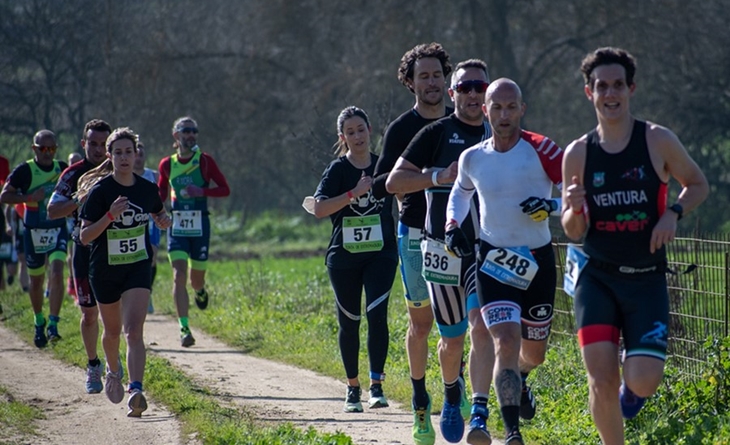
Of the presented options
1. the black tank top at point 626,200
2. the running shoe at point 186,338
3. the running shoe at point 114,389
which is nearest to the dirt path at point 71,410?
the running shoe at point 114,389

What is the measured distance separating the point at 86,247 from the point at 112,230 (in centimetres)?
102

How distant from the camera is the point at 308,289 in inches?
653

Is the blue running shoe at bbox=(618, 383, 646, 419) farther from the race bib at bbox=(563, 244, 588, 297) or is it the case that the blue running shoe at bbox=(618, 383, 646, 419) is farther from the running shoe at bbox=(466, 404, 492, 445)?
the running shoe at bbox=(466, 404, 492, 445)

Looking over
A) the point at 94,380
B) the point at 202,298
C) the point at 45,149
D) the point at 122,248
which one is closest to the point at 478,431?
the point at 122,248

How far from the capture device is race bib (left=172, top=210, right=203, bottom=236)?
13.0 meters

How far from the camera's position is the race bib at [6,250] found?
66.6 feet

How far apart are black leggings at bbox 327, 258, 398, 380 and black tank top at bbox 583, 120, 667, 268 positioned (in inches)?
122

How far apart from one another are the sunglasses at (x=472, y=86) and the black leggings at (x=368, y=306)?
1973mm

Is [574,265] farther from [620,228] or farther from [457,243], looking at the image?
[457,243]

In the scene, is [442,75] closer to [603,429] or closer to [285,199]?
[603,429]

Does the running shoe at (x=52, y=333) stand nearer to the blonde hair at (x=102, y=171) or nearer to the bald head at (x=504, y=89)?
the blonde hair at (x=102, y=171)

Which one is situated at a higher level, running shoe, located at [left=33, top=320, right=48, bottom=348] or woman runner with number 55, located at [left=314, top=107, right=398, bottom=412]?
woman runner with number 55, located at [left=314, top=107, right=398, bottom=412]

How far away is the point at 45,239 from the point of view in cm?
1341

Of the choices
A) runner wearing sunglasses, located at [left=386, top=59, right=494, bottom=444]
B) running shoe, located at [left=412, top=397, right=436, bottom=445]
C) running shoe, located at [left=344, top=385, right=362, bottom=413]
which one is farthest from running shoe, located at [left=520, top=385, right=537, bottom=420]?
running shoe, located at [left=344, top=385, right=362, bottom=413]
